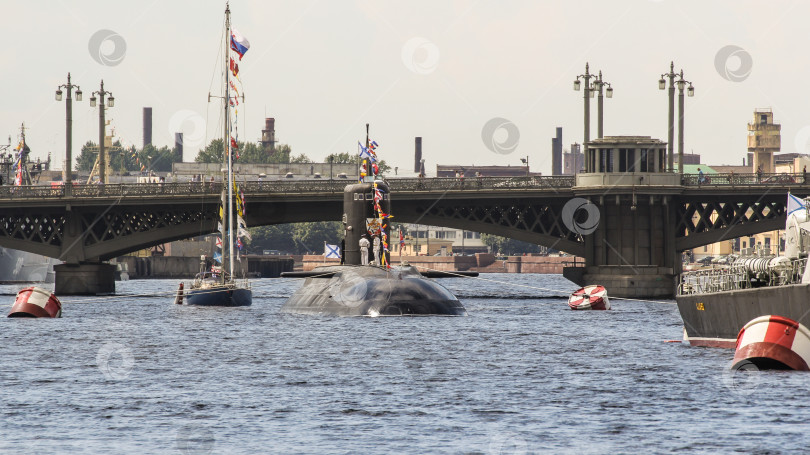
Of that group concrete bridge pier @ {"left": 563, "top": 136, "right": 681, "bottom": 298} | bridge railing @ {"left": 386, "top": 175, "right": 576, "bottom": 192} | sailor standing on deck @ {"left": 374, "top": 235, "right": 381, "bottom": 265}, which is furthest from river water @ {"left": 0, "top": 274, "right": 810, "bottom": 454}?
concrete bridge pier @ {"left": 563, "top": 136, "right": 681, "bottom": 298}

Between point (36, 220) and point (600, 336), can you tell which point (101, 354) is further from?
point (36, 220)

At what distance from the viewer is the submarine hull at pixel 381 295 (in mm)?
70875

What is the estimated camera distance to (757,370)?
41.8 meters

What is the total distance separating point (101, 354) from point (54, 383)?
11502 mm

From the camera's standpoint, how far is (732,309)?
1907 inches

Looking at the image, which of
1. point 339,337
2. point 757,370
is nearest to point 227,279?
point 339,337

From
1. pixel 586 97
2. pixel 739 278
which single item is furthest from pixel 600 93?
pixel 739 278

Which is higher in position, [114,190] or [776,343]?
[114,190]

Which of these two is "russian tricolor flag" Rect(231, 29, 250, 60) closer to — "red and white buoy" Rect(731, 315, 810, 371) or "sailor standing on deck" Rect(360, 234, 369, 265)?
"sailor standing on deck" Rect(360, 234, 369, 265)

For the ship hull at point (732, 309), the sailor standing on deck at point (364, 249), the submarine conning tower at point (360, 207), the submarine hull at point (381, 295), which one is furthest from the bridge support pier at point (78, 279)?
the ship hull at point (732, 309)

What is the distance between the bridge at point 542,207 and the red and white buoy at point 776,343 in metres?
64.8

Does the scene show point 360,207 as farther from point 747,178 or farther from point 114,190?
point 747,178

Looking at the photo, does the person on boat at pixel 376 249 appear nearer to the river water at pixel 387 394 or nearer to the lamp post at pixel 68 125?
the river water at pixel 387 394

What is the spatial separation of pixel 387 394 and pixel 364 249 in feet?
131
